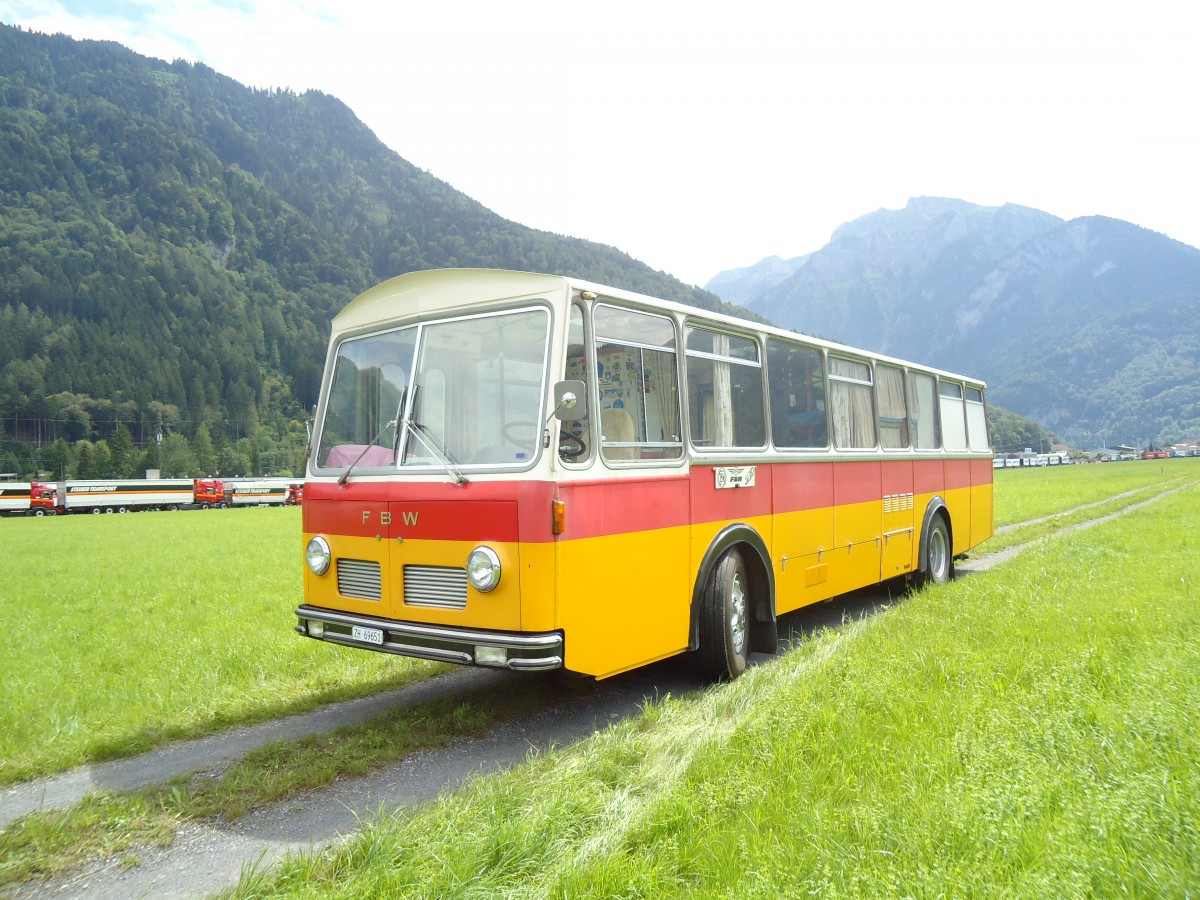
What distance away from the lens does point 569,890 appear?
3221mm

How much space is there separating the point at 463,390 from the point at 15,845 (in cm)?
348

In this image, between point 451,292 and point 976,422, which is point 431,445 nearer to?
point 451,292

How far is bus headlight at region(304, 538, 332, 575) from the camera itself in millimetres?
6387

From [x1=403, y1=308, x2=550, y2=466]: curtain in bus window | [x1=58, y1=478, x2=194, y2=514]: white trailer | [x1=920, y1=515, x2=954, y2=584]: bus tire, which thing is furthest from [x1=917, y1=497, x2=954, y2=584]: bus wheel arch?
[x1=58, y1=478, x2=194, y2=514]: white trailer

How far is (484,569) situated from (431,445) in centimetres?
107

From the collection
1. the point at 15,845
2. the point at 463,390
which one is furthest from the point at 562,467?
the point at 15,845

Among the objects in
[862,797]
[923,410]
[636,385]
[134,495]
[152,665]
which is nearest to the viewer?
[862,797]

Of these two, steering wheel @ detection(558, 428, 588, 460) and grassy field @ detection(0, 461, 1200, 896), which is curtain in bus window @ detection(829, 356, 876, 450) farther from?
Answer: steering wheel @ detection(558, 428, 588, 460)

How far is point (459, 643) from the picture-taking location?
541 centimetres

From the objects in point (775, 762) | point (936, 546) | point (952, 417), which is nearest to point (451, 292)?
point (775, 762)

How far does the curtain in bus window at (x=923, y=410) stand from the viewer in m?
11.6

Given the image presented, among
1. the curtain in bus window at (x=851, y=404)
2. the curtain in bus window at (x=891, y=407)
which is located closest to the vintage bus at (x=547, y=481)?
the curtain in bus window at (x=851, y=404)

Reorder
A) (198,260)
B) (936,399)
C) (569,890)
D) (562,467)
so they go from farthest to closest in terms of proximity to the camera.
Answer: (198,260) → (936,399) → (562,467) → (569,890)

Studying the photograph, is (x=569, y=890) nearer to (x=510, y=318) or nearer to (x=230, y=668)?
(x=510, y=318)
